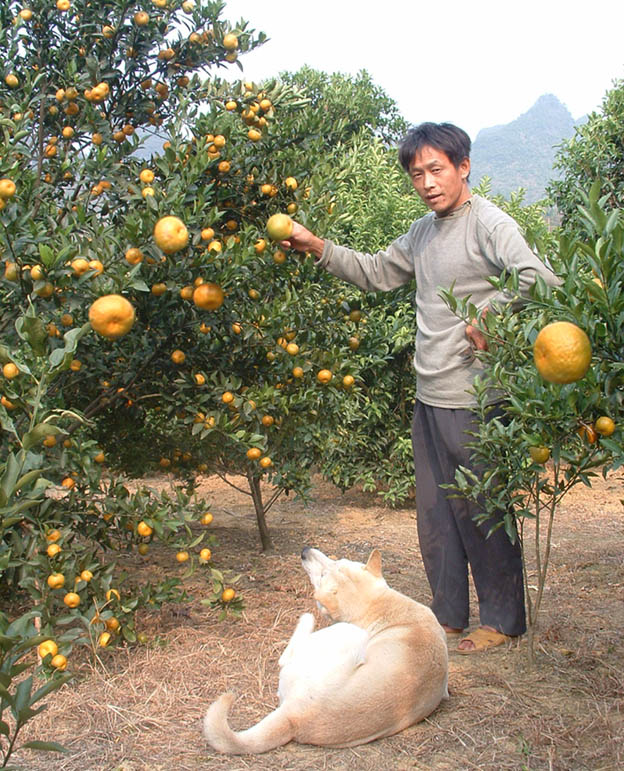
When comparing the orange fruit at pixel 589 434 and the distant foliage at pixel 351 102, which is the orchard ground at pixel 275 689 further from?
the distant foliage at pixel 351 102

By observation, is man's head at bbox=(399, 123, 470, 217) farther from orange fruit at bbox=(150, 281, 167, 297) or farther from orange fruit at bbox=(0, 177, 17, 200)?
orange fruit at bbox=(0, 177, 17, 200)

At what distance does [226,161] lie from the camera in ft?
11.6

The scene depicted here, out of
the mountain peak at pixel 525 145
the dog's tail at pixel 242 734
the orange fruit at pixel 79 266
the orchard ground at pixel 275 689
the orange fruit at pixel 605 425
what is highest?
the mountain peak at pixel 525 145

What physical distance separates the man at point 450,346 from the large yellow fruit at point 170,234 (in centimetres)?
75

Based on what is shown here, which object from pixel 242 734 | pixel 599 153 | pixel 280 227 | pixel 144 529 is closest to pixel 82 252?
pixel 280 227

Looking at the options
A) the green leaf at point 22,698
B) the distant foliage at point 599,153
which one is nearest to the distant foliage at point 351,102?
the distant foliage at point 599,153

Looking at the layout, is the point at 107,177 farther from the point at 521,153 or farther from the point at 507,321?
the point at 521,153

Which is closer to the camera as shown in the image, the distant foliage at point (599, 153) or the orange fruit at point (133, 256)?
the orange fruit at point (133, 256)

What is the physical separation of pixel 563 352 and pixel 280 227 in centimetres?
174

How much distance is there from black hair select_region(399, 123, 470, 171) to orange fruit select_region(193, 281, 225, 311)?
1046mm

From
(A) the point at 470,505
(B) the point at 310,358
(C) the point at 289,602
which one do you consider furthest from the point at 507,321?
(C) the point at 289,602

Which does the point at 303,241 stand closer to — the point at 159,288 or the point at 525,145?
the point at 159,288

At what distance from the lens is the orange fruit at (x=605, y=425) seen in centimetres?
217

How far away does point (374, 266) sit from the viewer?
3760 millimetres
